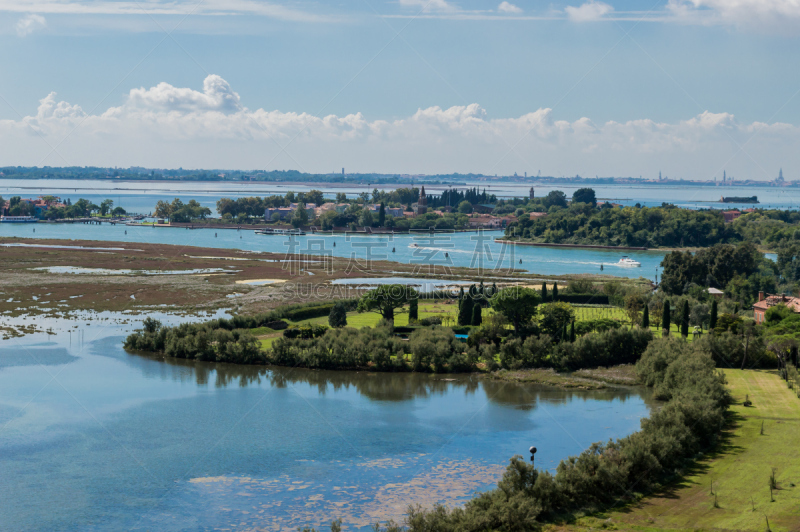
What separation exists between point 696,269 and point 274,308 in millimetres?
25991

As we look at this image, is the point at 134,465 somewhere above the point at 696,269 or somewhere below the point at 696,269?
below

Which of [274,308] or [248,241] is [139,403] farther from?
[248,241]

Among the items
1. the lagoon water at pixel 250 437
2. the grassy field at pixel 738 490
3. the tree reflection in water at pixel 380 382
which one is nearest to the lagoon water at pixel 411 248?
the tree reflection in water at pixel 380 382

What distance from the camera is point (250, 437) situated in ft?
69.8

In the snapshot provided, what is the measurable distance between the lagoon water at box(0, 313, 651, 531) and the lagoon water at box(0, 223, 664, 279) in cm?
3036

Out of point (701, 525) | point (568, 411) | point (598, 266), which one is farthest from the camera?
point (598, 266)

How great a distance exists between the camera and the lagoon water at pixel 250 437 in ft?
54.9

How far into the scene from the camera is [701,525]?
579 inches

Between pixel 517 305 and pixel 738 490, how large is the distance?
14.6m

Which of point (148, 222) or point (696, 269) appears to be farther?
point (148, 222)

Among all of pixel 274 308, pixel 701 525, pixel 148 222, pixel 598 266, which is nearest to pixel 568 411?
pixel 701 525

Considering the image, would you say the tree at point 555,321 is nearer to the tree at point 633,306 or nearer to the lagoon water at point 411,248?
the tree at point 633,306

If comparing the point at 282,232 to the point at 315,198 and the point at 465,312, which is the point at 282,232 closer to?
Answer: the point at 315,198

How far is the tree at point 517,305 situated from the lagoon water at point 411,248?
2623 centimetres
